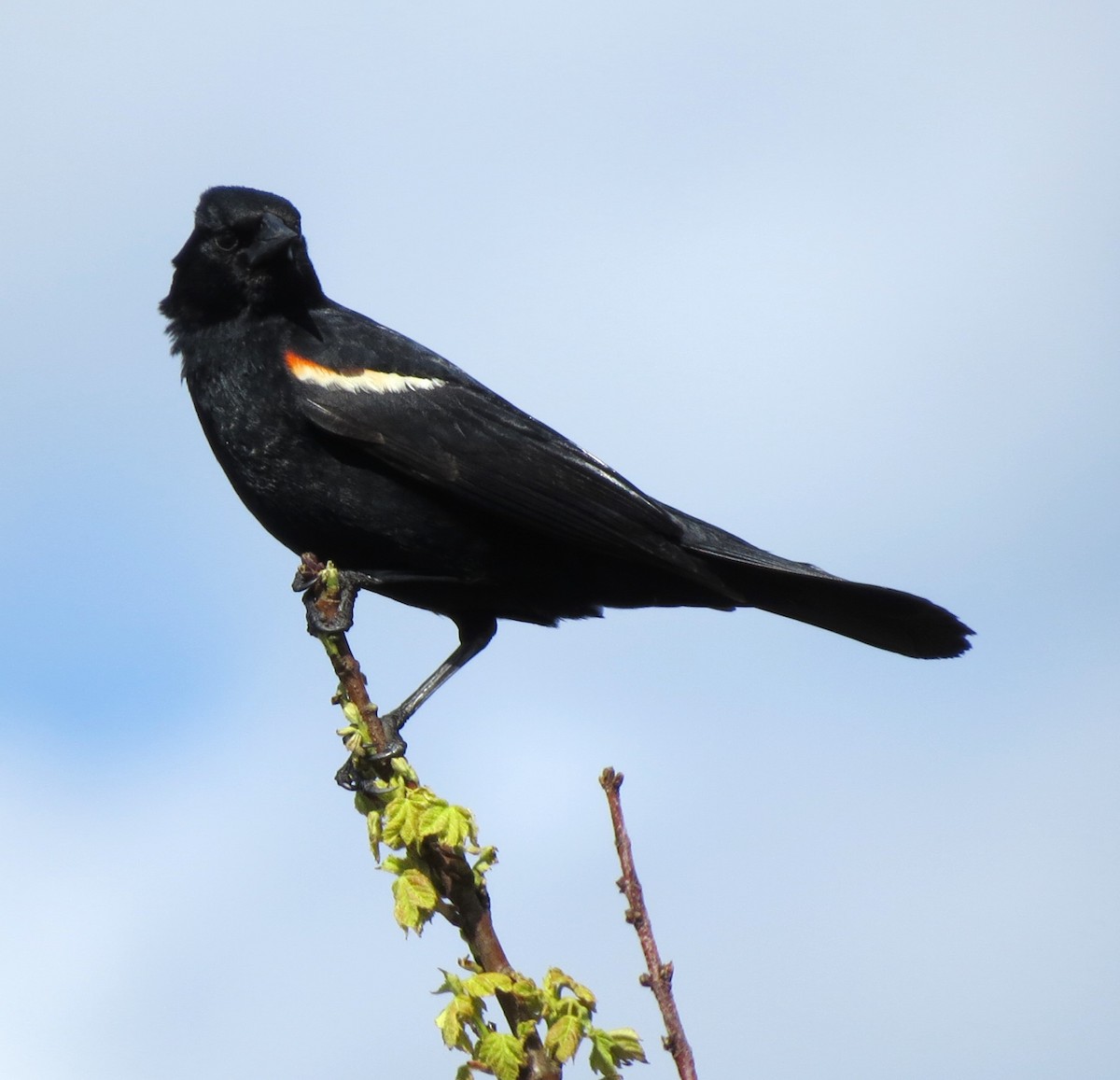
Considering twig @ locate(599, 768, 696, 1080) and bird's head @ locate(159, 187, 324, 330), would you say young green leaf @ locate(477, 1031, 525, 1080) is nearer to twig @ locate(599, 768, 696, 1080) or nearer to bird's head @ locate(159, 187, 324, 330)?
twig @ locate(599, 768, 696, 1080)

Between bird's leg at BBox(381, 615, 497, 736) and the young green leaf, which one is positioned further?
bird's leg at BBox(381, 615, 497, 736)

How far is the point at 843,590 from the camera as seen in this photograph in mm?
5840

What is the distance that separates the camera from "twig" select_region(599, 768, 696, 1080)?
2.22m

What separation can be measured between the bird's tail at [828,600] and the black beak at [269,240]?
1.96 m

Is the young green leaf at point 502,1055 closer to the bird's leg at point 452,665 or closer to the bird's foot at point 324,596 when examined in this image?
the bird's foot at point 324,596

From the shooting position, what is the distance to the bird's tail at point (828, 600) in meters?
5.79

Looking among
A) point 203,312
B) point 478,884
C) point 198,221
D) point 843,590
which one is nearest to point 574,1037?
point 478,884

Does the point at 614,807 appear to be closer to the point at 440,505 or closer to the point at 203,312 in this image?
the point at 440,505

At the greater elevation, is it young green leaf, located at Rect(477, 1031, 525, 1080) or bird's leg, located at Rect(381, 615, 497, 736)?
bird's leg, located at Rect(381, 615, 497, 736)

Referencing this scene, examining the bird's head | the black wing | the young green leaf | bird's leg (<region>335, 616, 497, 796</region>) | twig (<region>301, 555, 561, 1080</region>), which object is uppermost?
the bird's head

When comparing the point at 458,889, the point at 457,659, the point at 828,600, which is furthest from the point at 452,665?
the point at 458,889

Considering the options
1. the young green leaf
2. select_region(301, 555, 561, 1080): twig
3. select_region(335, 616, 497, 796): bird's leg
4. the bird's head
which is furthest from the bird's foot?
the bird's head

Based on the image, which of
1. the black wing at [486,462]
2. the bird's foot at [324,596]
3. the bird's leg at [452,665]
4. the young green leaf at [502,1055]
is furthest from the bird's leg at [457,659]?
the young green leaf at [502,1055]

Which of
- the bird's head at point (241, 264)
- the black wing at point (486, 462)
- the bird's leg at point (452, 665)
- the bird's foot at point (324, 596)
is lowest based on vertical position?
the bird's foot at point (324, 596)
